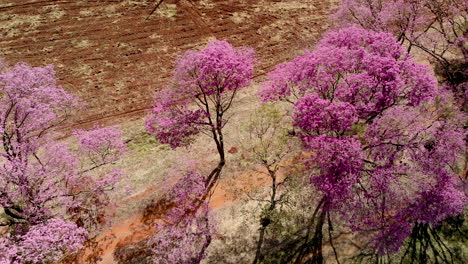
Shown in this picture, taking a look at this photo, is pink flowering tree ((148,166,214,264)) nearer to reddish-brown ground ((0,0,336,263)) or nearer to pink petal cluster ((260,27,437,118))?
A: pink petal cluster ((260,27,437,118))

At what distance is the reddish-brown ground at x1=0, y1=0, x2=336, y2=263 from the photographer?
27938 mm

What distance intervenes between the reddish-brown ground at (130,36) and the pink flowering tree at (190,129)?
694 cm

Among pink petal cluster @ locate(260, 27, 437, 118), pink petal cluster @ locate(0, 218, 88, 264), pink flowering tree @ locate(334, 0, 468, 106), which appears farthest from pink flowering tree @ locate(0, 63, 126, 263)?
pink flowering tree @ locate(334, 0, 468, 106)

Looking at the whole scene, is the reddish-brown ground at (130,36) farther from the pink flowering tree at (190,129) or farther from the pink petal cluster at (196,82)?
the pink flowering tree at (190,129)

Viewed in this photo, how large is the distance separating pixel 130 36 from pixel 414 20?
24.2 meters

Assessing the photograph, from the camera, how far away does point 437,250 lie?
18.3m

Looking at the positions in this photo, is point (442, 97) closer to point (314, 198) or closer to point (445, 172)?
point (445, 172)

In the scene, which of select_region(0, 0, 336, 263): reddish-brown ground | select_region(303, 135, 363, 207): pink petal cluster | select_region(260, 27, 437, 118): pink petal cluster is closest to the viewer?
select_region(303, 135, 363, 207): pink petal cluster

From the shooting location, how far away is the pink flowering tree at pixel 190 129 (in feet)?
60.1

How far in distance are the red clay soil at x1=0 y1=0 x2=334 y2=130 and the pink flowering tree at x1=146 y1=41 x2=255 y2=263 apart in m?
7.20

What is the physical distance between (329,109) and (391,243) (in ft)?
27.5

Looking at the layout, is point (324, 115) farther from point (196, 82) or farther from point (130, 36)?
point (130, 36)

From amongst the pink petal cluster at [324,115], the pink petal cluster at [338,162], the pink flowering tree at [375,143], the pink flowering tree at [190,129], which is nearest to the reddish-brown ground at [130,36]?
the pink flowering tree at [190,129]

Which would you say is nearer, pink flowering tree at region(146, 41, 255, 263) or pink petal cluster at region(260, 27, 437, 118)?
pink petal cluster at region(260, 27, 437, 118)
